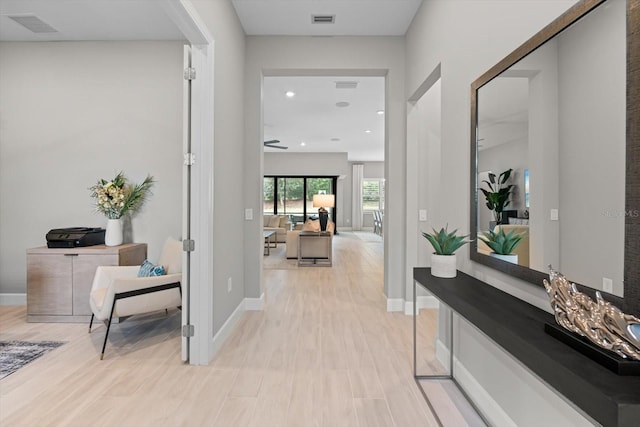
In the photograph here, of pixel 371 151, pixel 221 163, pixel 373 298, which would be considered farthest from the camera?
pixel 371 151

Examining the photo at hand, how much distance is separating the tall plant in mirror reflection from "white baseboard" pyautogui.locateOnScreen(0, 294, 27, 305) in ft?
15.9

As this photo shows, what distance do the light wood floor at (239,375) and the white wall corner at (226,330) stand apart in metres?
0.07

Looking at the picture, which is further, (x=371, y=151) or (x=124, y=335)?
(x=371, y=151)

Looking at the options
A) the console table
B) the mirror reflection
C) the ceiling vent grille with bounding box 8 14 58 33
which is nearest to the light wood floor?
the mirror reflection

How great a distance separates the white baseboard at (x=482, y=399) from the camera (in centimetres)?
168

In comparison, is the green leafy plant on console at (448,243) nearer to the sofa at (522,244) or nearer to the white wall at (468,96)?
the white wall at (468,96)

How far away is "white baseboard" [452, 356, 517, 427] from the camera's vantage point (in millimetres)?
1679

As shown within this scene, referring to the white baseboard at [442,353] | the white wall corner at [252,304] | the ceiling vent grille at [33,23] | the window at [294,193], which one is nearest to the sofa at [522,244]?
the white baseboard at [442,353]

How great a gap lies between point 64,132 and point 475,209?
4340mm

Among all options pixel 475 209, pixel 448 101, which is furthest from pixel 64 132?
pixel 475 209

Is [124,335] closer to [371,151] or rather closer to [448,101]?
[448,101]

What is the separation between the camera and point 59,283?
10.7 ft

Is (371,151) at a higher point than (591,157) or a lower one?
higher

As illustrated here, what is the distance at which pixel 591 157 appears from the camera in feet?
3.80
